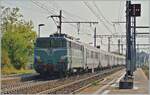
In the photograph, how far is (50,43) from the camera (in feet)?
119

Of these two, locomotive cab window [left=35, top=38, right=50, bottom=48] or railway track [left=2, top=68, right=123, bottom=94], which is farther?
locomotive cab window [left=35, top=38, right=50, bottom=48]

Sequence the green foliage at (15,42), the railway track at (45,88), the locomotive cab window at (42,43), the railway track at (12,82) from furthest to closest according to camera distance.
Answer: the green foliage at (15,42), the locomotive cab window at (42,43), the railway track at (12,82), the railway track at (45,88)

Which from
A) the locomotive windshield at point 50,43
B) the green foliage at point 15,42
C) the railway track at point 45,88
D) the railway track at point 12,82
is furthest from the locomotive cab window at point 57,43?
the green foliage at point 15,42

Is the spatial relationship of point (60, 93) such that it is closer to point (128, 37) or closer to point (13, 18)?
point (128, 37)

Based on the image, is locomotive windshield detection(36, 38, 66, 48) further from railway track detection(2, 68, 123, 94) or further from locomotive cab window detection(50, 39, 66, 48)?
railway track detection(2, 68, 123, 94)

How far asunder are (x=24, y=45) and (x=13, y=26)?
157 inches

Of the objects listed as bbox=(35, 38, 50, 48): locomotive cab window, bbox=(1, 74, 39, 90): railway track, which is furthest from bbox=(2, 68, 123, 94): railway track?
bbox=(35, 38, 50, 48): locomotive cab window

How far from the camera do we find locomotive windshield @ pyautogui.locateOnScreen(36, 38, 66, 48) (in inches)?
1419

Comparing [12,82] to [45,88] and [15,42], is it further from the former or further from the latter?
[15,42]

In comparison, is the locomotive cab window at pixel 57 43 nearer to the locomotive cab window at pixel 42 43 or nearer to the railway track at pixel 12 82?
the locomotive cab window at pixel 42 43

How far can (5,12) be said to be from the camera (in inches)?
2534

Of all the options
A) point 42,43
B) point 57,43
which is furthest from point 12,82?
point 57,43

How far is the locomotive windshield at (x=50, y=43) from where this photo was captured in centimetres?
3603

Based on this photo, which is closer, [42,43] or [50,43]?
[50,43]
